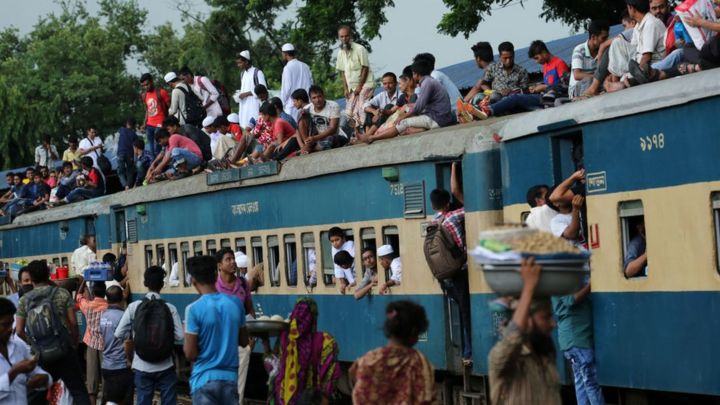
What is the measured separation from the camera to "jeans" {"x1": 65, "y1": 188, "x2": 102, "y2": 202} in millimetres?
27219

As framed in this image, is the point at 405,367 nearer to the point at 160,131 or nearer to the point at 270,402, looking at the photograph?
the point at 270,402

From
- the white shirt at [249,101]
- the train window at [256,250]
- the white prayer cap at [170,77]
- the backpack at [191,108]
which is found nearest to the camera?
the train window at [256,250]

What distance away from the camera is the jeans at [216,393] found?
10.6 metres

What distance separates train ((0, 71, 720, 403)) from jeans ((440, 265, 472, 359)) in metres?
0.13

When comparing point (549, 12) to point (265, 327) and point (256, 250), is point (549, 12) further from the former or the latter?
point (265, 327)

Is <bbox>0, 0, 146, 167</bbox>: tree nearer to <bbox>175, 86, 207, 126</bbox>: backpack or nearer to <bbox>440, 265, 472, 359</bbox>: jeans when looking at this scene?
<bbox>175, 86, 207, 126</bbox>: backpack

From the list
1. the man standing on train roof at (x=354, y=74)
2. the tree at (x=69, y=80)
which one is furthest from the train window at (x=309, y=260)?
the tree at (x=69, y=80)

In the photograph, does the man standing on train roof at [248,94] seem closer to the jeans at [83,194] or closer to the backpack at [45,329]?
the jeans at [83,194]

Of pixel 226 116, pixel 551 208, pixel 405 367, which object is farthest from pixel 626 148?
pixel 226 116

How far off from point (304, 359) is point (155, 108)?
1390cm

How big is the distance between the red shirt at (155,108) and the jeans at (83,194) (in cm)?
325

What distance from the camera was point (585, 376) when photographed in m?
11.9

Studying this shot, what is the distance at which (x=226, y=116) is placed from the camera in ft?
76.3

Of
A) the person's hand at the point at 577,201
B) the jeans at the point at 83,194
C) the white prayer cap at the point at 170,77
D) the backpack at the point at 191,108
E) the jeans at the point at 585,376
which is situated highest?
the white prayer cap at the point at 170,77
